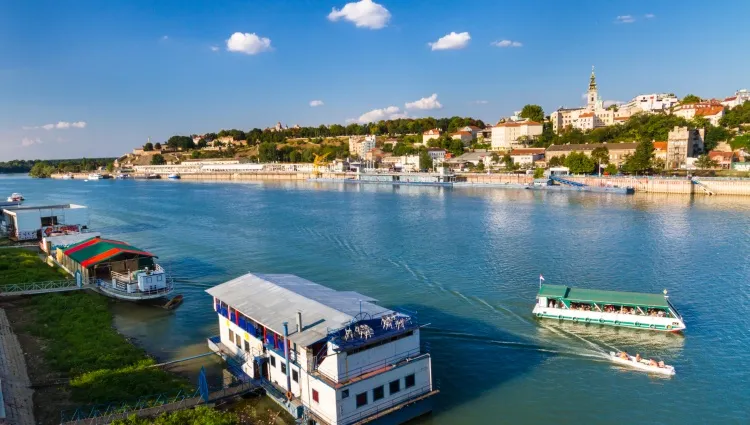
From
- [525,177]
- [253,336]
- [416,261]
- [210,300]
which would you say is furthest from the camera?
[525,177]

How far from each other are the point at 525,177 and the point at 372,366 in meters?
73.7

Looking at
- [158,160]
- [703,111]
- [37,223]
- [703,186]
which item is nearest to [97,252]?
[37,223]

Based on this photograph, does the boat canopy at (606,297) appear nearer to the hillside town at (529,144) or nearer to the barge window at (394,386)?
the barge window at (394,386)

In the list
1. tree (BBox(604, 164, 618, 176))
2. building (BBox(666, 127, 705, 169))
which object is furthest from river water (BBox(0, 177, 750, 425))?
building (BBox(666, 127, 705, 169))

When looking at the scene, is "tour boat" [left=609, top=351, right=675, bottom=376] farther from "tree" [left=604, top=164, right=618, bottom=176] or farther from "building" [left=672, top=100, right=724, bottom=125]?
"building" [left=672, top=100, right=724, bottom=125]

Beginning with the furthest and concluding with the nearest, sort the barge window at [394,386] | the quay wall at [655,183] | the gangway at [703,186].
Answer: the gangway at [703,186]
the quay wall at [655,183]
the barge window at [394,386]

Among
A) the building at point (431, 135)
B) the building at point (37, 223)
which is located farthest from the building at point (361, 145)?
the building at point (37, 223)

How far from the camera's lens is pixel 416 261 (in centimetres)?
2672

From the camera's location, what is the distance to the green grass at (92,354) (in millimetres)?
12269

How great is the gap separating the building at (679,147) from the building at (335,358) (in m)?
75.3

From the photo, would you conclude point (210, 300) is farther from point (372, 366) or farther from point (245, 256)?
point (372, 366)

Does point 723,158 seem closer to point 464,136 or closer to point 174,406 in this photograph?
point 464,136

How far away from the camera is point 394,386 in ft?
35.5

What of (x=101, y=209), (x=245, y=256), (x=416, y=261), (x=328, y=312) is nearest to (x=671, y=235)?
(x=416, y=261)
